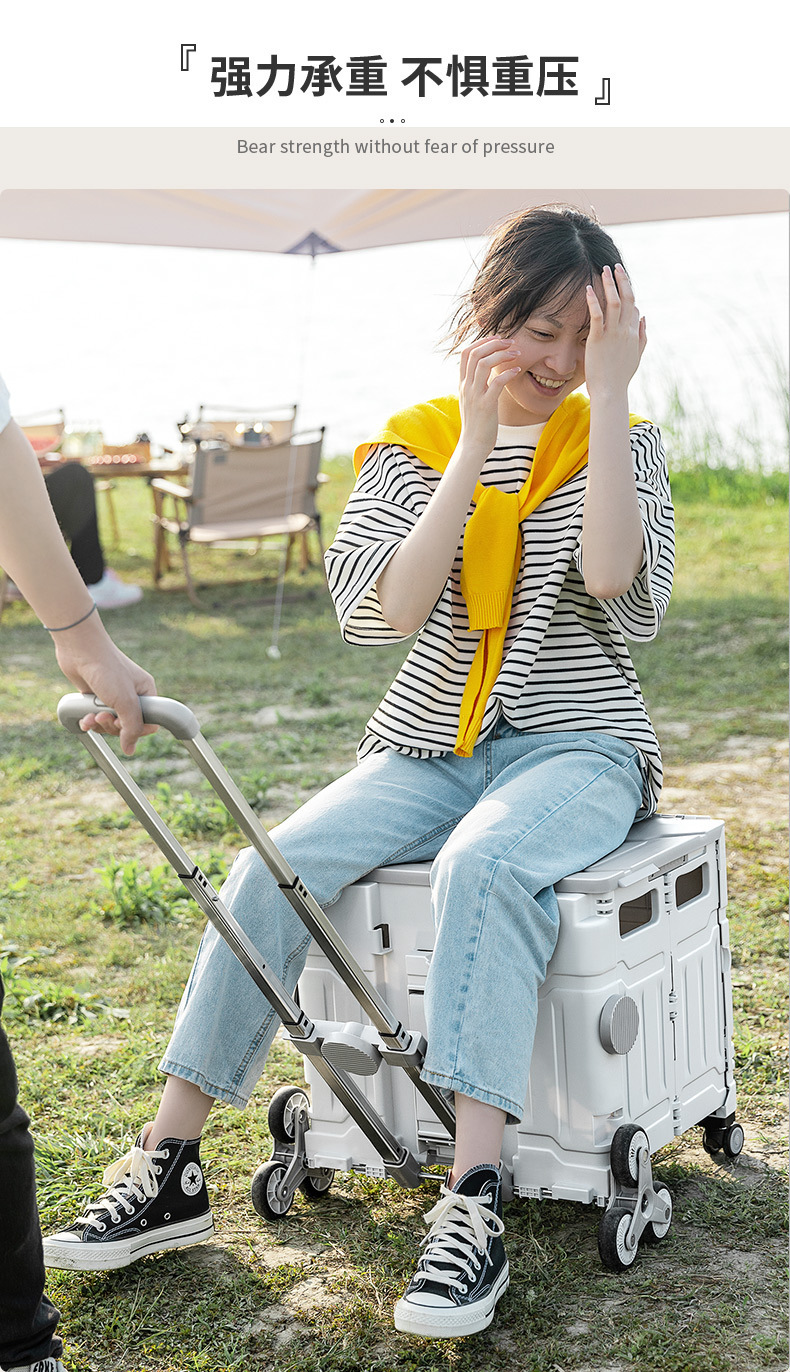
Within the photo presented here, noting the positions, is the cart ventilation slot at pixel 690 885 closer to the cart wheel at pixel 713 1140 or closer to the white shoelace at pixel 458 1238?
the cart wheel at pixel 713 1140

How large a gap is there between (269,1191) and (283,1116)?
0.33 ft

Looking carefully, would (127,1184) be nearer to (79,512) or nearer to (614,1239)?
(614,1239)

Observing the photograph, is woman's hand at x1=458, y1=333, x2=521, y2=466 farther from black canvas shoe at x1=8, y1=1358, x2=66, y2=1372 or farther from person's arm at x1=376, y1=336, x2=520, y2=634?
black canvas shoe at x1=8, y1=1358, x2=66, y2=1372

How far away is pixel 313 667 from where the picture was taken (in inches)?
233

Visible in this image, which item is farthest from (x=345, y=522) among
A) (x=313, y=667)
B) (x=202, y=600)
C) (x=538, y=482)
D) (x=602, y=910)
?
(x=202, y=600)

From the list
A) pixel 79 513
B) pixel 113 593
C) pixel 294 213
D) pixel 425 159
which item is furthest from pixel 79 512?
pixel 425 159

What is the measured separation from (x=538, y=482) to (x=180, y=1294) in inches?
47.4

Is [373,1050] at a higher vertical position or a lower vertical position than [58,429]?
lower

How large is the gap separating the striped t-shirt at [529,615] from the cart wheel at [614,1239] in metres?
0.59

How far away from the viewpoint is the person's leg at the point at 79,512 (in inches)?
269

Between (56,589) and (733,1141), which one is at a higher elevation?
(56,589)

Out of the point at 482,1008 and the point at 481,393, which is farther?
the point at 481,393

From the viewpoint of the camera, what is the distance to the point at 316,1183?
1919 millimetres

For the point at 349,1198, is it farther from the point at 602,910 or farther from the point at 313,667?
the point at 313,667
